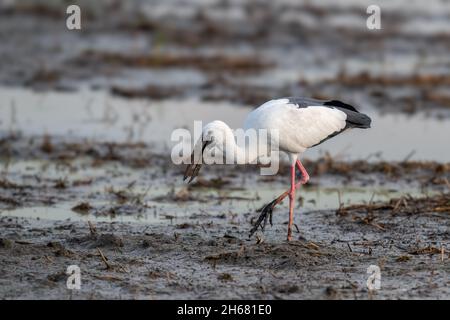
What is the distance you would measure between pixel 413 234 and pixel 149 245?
237cm

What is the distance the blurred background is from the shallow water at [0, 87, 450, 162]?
0.09 feet

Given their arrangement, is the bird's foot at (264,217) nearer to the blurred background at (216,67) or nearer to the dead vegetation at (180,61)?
the blurred background at (216,67)

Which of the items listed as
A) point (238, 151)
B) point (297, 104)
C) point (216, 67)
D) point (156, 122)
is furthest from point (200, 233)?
point (216, 67)

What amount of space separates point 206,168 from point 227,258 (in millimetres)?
3654

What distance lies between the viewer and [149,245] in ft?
25.8

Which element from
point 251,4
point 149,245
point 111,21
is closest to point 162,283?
point 149,245

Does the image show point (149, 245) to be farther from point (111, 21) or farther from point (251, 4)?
point (251, 4)

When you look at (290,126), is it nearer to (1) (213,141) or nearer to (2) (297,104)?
(2) (297,104)

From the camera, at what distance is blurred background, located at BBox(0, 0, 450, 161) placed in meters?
13.3

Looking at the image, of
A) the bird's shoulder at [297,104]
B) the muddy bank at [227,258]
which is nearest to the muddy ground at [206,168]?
the muddy bank at [227,258]

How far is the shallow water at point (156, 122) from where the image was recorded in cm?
1230

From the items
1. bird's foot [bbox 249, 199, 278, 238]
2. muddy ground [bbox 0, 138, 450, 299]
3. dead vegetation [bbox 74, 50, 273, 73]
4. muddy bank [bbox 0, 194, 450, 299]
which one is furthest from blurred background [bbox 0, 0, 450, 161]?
bird's foot [bbox 249, 199, 278, 238]

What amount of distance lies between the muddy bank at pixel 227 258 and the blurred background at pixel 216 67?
295cm

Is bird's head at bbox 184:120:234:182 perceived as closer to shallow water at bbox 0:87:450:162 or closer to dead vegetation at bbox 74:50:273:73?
shallow water at bbox 0:87:450:162
